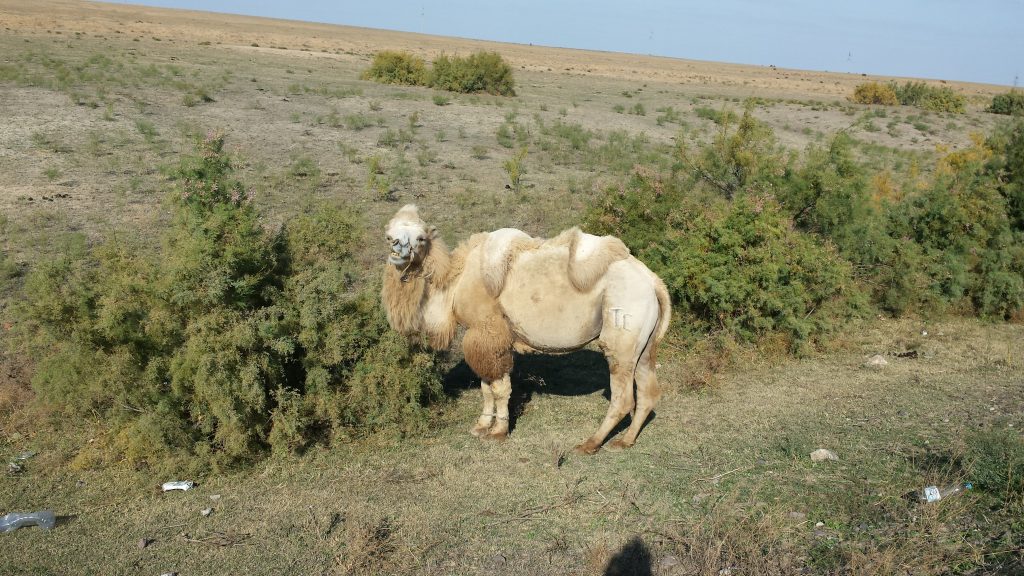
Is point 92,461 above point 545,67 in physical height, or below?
below

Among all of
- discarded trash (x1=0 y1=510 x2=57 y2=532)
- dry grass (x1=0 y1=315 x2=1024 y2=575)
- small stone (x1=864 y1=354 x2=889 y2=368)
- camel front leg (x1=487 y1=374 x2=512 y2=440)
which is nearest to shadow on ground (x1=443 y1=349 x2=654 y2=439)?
dry grass (x1=0 y1=315 x2=1024 y2=575)

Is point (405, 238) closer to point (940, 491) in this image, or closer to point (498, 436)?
point (498, 436)

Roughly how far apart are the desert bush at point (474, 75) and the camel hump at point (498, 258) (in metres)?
28.2

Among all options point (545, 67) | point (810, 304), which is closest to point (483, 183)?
point (810, 304)

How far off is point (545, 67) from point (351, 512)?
7575 centimetres

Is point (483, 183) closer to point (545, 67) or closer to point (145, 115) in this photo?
point (145, 115)

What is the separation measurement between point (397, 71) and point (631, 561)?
32895 millimetres

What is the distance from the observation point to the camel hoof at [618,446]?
6855 mm

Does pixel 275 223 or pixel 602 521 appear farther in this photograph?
pixel 275 223

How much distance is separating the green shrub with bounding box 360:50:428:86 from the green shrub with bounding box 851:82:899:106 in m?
30.1

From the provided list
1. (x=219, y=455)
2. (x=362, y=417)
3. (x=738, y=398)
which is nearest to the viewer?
(x=219, y=455)

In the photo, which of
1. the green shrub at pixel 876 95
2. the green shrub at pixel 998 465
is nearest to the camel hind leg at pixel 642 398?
the green shrub at pixel 998 465

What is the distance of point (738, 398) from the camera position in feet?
27.1

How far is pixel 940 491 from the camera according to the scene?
5.67 meters
